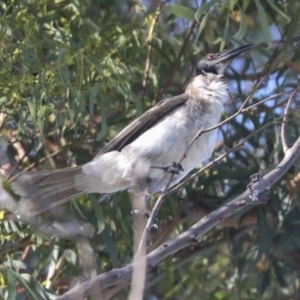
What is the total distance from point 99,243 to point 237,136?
32.1 inches

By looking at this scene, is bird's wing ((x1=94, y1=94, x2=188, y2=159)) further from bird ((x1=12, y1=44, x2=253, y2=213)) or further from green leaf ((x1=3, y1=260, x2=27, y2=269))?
green leaf ((x1=3, y1=260, x2=27, y2=269))

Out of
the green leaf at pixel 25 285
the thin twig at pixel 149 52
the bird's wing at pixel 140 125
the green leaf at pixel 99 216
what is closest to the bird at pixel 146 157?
the bird's wing at pixel 140 125

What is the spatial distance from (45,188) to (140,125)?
1.45ft

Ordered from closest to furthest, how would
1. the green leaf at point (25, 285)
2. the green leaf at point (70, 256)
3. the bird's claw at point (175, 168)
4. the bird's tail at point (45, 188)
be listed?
the bird's claw at point (175, 168), the green leaf at point (25, 285), the bird's tail at point (45, 188), the green leaf at point (70, 256)

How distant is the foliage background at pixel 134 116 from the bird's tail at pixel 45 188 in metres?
0.15

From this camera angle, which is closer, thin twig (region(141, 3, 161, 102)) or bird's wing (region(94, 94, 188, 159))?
bird's wing (region(94, 94, 188, 159))

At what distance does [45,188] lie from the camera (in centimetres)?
389

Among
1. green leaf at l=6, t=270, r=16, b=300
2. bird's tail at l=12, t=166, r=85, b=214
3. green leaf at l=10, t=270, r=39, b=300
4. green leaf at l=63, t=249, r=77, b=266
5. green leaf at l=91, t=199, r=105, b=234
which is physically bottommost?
green leaf at l=63, t=249, r=77, b=266

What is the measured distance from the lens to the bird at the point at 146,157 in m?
3.67

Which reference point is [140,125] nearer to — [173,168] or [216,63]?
[173,168]

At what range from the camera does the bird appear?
3674 millimetres

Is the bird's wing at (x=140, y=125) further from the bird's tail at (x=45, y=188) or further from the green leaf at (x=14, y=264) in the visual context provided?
the green leaf at (x=14, y=264)

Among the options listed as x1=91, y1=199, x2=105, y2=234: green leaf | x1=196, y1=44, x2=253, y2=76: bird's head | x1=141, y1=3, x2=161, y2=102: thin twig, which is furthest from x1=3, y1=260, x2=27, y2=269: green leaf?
x1=196, y1=44, x2=253, y2=76: bird's head

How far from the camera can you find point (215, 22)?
4656mm
